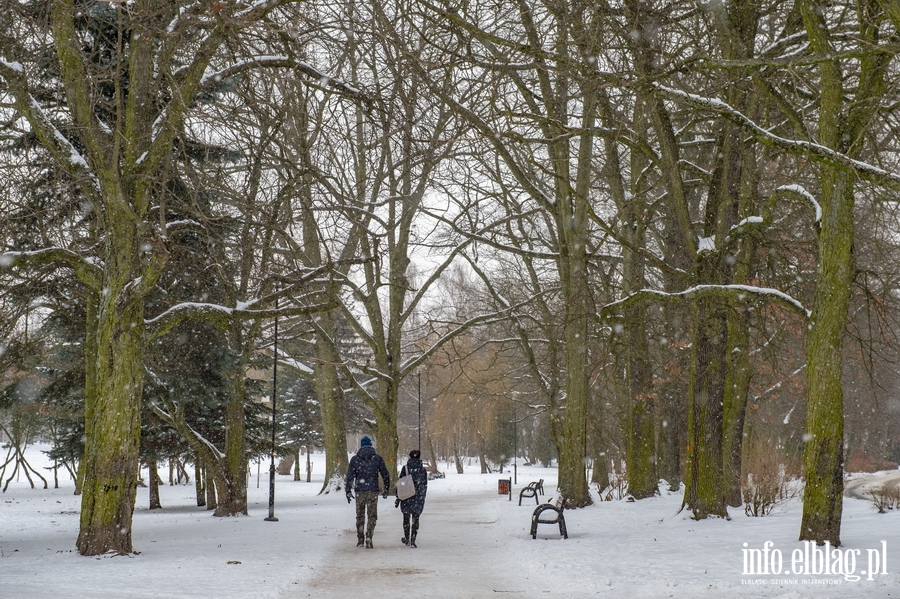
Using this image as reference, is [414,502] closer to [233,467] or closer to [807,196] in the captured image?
[807,196]

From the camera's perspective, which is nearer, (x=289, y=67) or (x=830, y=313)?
(x=830, y=313)

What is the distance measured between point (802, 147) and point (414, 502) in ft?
27.5

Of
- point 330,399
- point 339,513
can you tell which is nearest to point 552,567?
point 339,513

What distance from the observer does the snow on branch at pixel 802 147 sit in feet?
29.2

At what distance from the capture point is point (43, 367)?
25.6 meters

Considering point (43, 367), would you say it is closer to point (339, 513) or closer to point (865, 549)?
point (339, 513)

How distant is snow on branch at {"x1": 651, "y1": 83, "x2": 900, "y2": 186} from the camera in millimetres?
8891

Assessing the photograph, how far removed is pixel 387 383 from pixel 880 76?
822 inches

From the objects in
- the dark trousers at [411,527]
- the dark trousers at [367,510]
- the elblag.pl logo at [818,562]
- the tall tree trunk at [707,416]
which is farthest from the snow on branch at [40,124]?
the elblag.pl logo at [818,562]

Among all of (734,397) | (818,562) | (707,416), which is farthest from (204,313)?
(734,397)

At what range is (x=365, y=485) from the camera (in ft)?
45.8

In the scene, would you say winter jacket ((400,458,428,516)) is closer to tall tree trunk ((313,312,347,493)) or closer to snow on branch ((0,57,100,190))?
snow on branch ((0,57,100,190))

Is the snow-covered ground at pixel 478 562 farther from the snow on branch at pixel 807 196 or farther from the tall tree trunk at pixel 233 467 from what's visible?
the snow on branch at pixel 807 196

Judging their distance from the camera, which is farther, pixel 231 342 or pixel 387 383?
pixel 387 383
